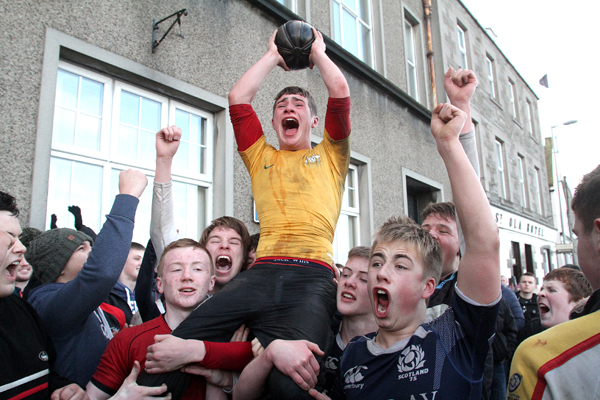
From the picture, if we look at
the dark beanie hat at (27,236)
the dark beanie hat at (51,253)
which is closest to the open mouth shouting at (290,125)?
the dark beanie hat at (51,253)

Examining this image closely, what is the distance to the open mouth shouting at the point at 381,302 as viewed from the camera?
1858mm

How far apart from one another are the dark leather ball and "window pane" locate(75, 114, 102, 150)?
104 inches

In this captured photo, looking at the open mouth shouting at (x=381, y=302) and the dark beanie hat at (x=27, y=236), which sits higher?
the dark beanie hat at (x=27, y=236)

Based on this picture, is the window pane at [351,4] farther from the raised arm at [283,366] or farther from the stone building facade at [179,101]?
the raised arm at [283,366]

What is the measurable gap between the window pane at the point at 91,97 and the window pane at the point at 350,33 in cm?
526

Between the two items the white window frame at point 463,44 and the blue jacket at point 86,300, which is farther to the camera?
the white window frame at point 463,44

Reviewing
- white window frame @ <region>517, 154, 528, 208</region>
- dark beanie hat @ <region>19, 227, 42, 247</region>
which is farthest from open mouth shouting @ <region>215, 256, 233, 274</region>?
white window frame @ <region>517, 154, 528, 208</region>

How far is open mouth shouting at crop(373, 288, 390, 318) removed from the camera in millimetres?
1858

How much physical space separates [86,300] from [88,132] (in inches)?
117

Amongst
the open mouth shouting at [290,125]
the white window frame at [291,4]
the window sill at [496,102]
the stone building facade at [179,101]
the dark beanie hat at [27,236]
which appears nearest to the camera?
the open mouth shouting at [290,125]

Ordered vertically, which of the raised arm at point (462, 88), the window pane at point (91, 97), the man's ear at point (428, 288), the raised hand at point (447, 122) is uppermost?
the window pane at point (91, 97)

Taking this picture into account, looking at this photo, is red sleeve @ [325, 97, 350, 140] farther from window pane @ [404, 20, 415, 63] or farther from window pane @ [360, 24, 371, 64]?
window pane @ [404, 20, 415, 63]

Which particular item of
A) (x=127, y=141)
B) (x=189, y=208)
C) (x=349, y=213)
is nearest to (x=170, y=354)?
(x=127, y=141)

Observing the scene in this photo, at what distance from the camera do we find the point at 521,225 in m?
16.2
